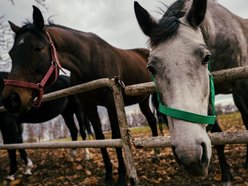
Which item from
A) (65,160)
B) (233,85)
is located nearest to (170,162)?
(233,85)

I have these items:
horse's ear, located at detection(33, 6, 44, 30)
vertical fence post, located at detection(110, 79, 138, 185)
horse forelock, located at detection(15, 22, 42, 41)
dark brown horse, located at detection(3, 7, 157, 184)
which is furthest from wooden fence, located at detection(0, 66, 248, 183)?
horse's ear, located at detection(33, 6, 44, 30)

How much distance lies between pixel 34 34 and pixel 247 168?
11.9ft

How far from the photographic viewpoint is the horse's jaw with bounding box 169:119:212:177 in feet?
5.23

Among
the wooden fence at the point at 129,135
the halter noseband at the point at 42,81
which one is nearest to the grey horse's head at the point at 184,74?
the wooden fence at the point at 129,135

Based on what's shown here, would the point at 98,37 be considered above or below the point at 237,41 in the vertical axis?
above

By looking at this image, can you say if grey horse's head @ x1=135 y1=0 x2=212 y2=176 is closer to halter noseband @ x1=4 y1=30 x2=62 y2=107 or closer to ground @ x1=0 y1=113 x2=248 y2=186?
halter noseband @ x1=4 y1=30 x2=62 y2=107

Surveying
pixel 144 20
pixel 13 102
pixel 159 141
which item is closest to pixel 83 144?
pixel 13 102

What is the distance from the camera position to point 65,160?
6949 millimetres

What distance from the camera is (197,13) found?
7.45 ft

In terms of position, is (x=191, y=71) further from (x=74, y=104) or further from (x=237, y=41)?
(x=74, y=104)

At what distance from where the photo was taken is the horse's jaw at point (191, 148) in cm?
159

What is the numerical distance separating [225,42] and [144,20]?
126cm

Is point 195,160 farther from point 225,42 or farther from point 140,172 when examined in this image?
point 140,172

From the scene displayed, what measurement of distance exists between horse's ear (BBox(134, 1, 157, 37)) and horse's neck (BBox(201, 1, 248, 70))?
A: 877mm
